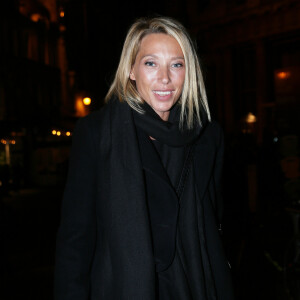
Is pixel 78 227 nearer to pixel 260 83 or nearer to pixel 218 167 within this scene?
pixel 218 167

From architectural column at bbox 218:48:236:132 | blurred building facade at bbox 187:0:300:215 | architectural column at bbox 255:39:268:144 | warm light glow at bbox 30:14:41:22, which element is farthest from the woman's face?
warm light glow at bbox 30:14:41:22

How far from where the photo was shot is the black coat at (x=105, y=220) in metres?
1.82

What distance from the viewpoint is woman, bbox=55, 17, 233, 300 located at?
1.83 metres

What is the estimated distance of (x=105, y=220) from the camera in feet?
6.23

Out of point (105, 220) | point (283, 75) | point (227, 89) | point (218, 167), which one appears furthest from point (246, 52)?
point (105, 220)

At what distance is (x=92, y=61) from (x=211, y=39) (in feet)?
20.8

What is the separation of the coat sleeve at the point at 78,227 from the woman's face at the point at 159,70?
1.32 ft

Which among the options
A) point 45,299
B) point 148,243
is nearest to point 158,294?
point 148,243

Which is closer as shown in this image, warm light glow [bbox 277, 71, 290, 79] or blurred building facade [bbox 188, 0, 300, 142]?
warm light glow [bbox 277, 71, 290, 79]

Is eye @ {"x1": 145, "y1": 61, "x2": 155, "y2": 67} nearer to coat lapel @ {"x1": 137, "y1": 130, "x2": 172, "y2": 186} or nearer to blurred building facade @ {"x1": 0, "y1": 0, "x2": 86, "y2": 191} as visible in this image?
coat lapel @ {"x1": 137, "y1": 130, "x2": 172, "y2": 186}

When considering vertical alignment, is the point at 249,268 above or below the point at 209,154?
below

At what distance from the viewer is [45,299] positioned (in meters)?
4.91

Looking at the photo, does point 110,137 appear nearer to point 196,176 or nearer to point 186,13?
point 196,176

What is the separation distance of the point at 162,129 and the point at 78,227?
1.99 ft
